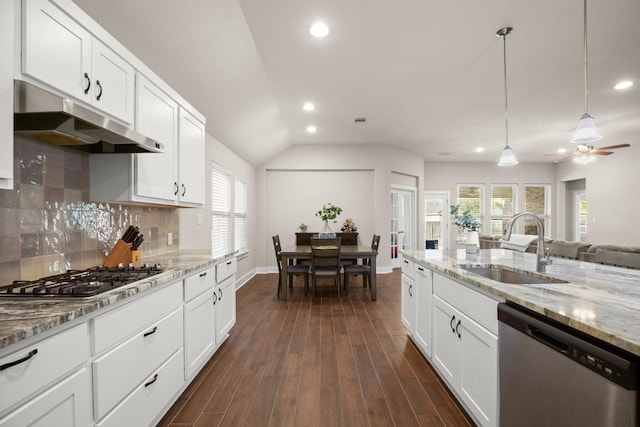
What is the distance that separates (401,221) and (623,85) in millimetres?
4572

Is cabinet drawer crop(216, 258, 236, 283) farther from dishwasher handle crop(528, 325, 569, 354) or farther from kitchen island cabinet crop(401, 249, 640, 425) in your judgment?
dishwasher handle crop(528, 325, 569, 354)

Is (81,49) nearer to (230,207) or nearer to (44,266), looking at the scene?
(44,266)

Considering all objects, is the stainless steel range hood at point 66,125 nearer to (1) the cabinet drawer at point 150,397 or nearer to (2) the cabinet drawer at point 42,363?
(2) the cabinet drawer at point 42,363

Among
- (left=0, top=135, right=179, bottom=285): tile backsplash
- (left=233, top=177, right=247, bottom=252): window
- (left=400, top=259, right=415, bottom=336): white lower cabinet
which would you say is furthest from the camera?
(left=233, top=177, right=247, bottom=252): window

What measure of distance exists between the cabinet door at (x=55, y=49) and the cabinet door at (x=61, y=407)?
1162 mm

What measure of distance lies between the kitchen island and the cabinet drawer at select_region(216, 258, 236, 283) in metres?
0.44

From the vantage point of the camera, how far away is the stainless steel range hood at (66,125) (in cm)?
Result: 125

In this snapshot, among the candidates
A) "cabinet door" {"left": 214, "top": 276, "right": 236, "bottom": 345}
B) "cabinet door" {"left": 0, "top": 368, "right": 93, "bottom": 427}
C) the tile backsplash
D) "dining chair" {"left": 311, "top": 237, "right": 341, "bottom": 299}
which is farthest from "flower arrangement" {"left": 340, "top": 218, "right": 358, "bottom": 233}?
"cabinet door" {"left": 0, "top": 368, "right": 93, "bottom": 427}

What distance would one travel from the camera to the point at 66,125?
57.9 inches

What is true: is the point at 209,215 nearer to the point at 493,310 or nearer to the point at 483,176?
the point at 493,310

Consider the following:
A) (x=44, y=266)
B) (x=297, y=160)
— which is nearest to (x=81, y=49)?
(x=44, y=266)

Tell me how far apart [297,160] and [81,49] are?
18.6 feet

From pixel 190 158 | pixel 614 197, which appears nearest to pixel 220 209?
pixel 190 158

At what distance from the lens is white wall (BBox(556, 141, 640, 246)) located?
6.89 m
